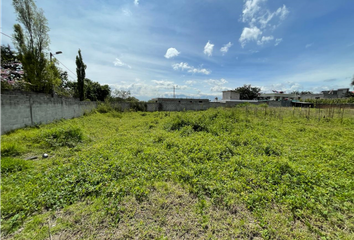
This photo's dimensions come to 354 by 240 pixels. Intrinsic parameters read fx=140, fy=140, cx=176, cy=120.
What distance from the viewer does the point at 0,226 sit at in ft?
5.39

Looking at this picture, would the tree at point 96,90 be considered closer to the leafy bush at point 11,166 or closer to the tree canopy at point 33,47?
the tree canopy at point 33,47

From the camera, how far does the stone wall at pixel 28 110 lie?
5.15m

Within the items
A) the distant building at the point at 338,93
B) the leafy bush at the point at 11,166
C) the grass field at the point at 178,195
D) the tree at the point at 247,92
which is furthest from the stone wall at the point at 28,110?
the distant building at the point at 338,93

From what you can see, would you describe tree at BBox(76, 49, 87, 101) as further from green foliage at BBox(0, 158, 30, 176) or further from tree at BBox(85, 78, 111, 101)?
green foliage at BBox(0, 158, 30, 176)

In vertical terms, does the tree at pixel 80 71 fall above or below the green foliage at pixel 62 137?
above

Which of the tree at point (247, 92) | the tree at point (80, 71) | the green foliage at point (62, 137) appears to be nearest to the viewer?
the green foliage at point (62, 137)

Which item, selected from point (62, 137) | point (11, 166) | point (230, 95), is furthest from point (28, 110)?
point (230, 95)

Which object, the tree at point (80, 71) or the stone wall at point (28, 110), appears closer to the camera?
the stone wall at point (28, 110)

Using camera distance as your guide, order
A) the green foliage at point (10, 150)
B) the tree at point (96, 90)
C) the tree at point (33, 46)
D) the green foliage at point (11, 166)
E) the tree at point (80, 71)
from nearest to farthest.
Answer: the green foliage at point (11, 166) < the green foliage at point (10, 150) < the tree at point (33, 46) < the tree at point (80, 71) < the tree at point (96, 90)

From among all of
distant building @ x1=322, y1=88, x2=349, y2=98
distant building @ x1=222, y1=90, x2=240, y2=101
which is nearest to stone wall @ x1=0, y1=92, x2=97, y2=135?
distant building @ x1=222, y1=90, x2=240, y2=101

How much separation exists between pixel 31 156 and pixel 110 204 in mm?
3366

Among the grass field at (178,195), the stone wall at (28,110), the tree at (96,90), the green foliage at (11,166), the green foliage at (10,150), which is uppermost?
the tree at (96,90)

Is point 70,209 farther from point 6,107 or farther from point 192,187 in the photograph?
point 6,107

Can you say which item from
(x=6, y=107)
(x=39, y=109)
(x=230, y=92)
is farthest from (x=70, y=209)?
(x=230, y=92)
